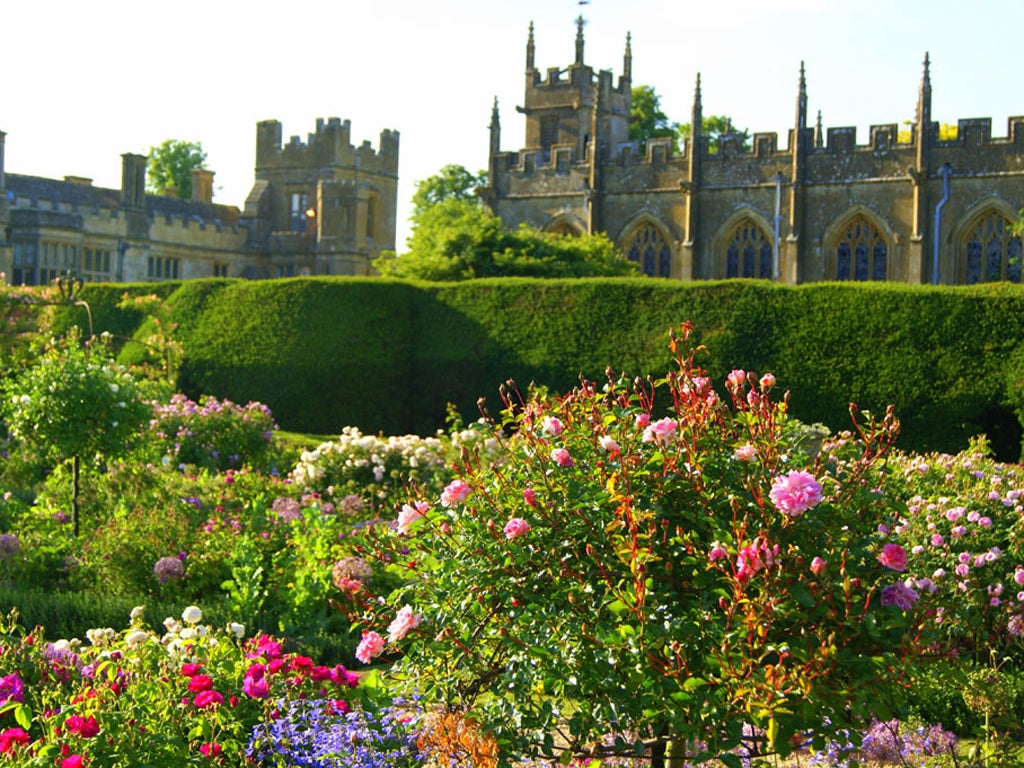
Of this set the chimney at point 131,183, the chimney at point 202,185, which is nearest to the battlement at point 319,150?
the chimney at point 202,185

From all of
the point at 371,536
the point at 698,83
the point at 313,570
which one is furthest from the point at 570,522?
the point at 698,83

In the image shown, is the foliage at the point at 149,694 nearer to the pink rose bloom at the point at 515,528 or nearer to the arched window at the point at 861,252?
the pink rose bloom at the point at 515,528

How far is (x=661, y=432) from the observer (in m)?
3.70

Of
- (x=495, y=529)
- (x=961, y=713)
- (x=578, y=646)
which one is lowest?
(x=961, y=713)

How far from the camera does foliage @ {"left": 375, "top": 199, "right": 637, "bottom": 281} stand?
1022 inches

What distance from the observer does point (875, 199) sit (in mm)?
31688

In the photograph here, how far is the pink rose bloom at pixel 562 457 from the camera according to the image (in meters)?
3.76

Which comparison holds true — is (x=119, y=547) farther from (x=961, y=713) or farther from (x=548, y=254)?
(x=548, y=254)

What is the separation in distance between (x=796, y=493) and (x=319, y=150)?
142 ft

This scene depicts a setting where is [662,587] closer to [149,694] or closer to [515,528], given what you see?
[515,528]

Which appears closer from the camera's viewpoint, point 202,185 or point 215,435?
point 215,435

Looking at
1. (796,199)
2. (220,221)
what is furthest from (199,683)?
(220,221)

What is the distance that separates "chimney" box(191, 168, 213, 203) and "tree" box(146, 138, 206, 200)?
9.65 meters

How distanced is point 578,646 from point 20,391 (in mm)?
7219
